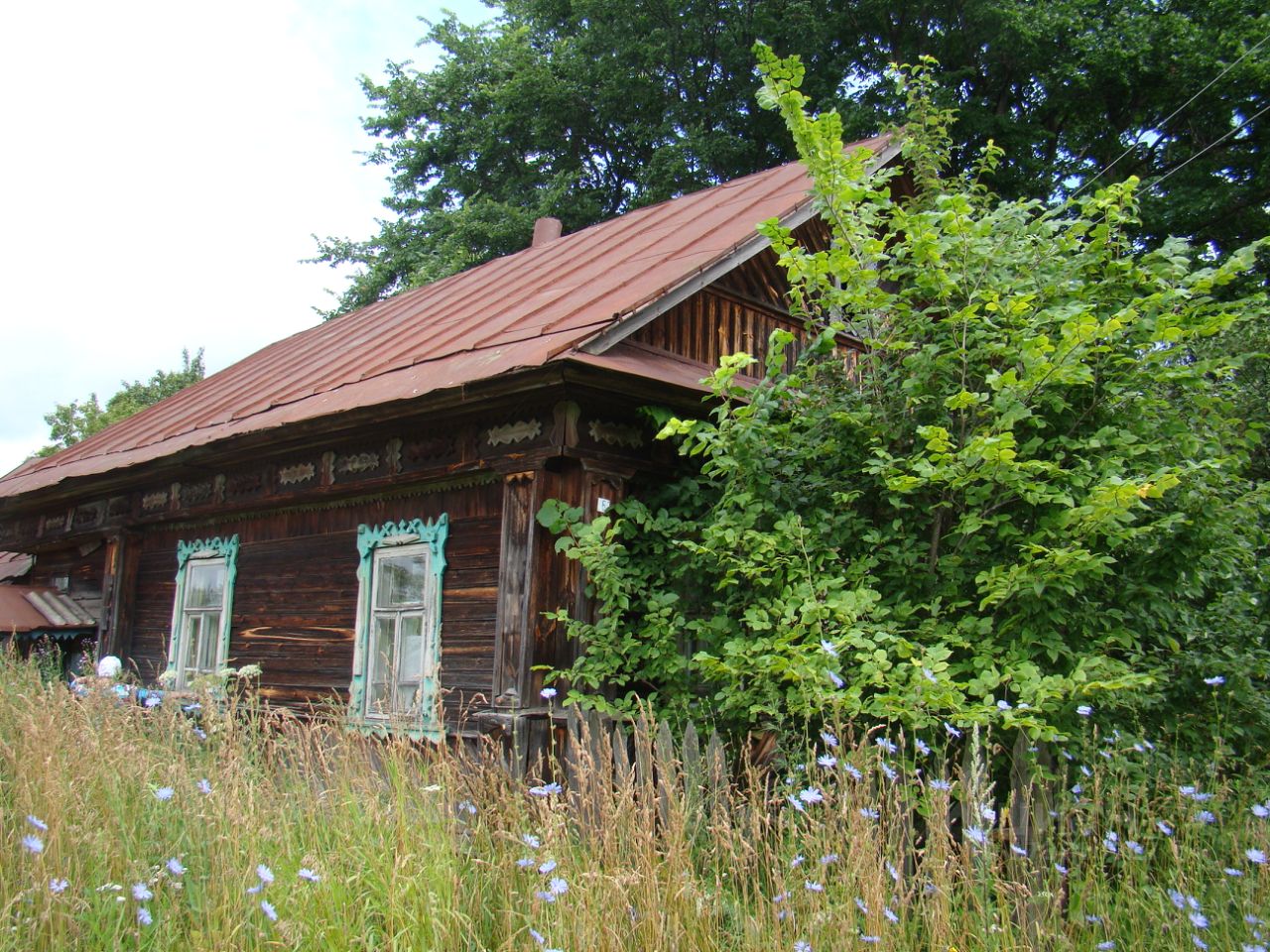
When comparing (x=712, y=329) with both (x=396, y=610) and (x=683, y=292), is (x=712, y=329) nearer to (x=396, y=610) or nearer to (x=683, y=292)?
(x=683, y=292)

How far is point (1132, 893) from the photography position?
3.54 metres

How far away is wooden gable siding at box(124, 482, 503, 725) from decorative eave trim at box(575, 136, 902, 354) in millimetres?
→ 1349

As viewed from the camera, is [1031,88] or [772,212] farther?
[1031,88]

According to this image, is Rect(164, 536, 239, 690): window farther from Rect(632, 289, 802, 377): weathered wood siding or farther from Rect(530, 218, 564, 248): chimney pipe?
Rect(530, 218, 564, 248): chimney pipe

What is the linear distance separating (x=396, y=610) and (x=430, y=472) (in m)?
1.11

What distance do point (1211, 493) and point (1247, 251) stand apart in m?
1.06

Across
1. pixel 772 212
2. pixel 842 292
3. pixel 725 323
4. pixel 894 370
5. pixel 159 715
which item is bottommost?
→ pixel 159 715

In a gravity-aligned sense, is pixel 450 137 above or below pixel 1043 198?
above

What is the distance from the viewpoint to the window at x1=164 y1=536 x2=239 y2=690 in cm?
937

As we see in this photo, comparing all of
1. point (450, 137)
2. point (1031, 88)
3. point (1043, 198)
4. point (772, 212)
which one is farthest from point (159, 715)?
point (450, 137)

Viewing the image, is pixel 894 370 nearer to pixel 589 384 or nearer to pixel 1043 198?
pixel 589 384

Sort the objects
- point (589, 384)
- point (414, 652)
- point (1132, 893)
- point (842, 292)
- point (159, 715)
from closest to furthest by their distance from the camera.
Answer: point (1132, 893)
point (159, 715)
point (842, 292)
point (589, 384)
point (414, 652)

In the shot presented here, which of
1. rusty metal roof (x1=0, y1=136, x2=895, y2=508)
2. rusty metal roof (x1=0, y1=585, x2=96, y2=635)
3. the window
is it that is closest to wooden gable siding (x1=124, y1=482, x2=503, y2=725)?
the window

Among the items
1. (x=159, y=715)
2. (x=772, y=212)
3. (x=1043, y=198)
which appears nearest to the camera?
(x=159, y=715)
